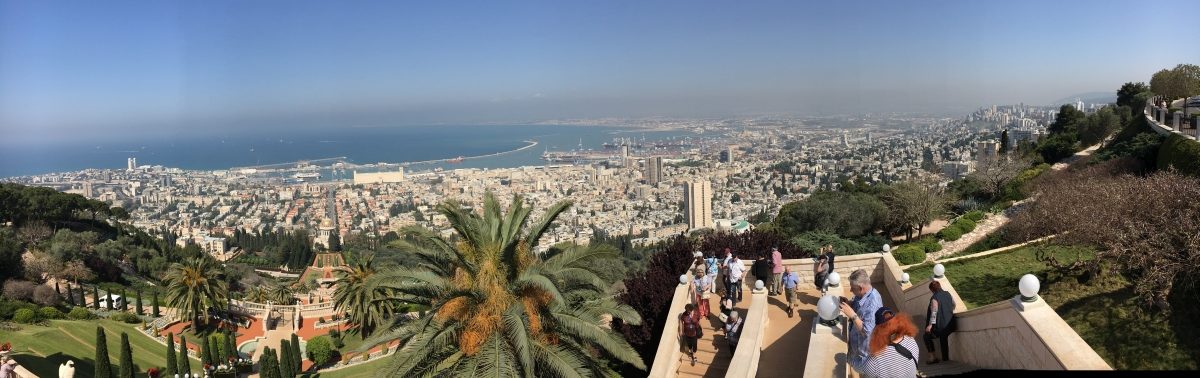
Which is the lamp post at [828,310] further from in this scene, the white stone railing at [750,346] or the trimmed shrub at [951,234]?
the trimmed shrub at [951,234]

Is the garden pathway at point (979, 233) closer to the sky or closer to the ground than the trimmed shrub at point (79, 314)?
closer to the sky

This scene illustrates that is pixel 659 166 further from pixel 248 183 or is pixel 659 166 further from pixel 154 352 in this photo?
pixel 154 352

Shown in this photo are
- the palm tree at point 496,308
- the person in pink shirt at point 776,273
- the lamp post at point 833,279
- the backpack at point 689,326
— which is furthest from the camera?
the person in pink shirt at point 776,273

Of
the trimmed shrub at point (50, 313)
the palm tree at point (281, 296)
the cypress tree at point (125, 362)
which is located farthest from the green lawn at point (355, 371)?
the trimmed shrub at point (50, 313)

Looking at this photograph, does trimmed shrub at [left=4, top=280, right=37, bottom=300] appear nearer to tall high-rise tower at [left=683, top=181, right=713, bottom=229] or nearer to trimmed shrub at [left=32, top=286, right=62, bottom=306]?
trimmed shrub at [left=32, top=286, right=62, bottom=306]

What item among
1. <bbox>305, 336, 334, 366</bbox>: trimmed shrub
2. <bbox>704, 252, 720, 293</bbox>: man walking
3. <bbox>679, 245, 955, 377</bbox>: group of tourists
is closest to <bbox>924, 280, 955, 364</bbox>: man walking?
<bbox>679, 245, 955, 377</bbox>: group of tourists

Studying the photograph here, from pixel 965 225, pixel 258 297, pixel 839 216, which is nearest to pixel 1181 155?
pixel 965 225
